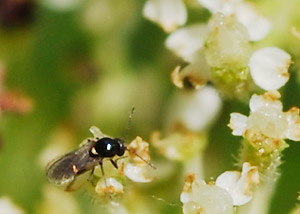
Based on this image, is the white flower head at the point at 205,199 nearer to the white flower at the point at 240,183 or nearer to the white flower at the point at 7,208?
the white flower at the point at 240,183

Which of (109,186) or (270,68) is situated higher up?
(270,68)

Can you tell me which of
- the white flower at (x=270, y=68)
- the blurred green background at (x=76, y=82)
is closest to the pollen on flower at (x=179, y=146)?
the blurred green background at (x=76, y=82)

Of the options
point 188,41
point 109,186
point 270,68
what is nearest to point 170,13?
point 188,41

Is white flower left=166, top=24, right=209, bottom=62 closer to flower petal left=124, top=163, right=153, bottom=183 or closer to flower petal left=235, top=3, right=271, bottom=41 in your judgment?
flower petal left=235, top=3, right=271, bottom=41

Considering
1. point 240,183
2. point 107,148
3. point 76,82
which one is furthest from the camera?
point 76,82

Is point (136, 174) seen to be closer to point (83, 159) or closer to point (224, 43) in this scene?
point (83, 159)

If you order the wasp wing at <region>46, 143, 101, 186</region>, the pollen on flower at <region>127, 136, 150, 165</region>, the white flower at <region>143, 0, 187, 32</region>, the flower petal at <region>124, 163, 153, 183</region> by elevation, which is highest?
the white flower at <region>143, 0, 187, 32</region>

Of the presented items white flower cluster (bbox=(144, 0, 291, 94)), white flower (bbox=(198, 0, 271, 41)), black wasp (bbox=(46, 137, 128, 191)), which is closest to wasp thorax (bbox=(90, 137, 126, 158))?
black wasp (bbox=(46, 137, 128, 191))
